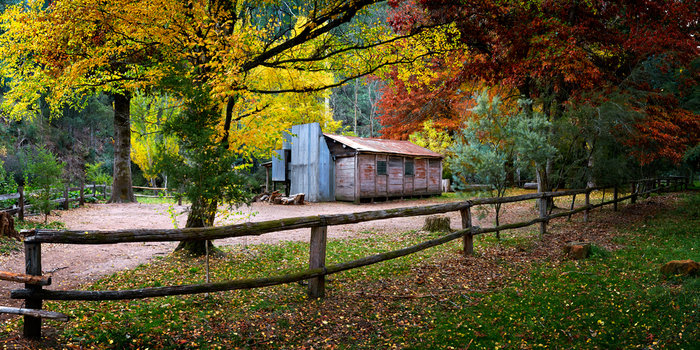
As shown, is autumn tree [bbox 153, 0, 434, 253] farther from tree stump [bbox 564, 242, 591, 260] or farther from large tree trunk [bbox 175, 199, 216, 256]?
tree stump [bbox 564, 242, 591, 260]

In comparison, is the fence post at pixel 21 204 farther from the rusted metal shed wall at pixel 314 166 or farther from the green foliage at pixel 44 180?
the rusted metal shed wall at pixel 314 166

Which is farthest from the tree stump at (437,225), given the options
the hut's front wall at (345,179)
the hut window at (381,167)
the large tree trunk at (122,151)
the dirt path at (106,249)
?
the large tree trunk at (122,151)

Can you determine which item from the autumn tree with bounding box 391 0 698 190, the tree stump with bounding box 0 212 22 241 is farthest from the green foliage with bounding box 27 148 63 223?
the autumn tree with bounding box 391 0 698 190

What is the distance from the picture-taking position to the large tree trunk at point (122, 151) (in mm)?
20031

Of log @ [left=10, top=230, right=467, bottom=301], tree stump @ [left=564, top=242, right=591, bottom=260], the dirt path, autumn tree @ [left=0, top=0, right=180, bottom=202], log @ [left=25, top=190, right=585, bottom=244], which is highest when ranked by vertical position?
autumn tree @ [left=0, top=0, right=180, bottom=202]

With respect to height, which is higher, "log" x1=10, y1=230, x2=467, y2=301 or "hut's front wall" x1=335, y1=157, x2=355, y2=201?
"hut's front wall" x1=335, y1=157, x2=355, y2=201

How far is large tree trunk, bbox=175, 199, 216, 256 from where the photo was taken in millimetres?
6293

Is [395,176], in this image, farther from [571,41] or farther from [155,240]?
[155,240]

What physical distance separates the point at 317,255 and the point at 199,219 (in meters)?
3.45

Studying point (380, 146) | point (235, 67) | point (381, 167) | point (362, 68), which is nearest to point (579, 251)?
point (362, 68)

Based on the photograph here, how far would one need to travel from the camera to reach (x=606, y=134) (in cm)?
1176

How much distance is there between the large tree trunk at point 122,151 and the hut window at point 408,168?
1535 cm

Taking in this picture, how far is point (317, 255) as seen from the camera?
5.33 m

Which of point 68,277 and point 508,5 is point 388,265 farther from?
point 508,5
